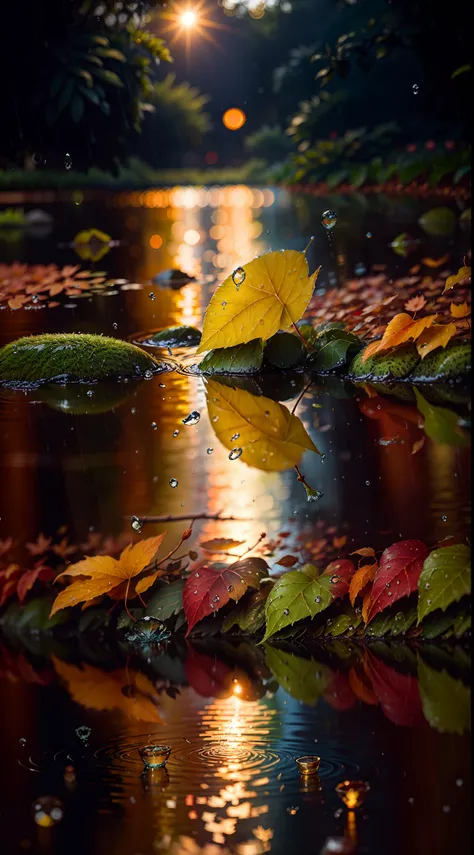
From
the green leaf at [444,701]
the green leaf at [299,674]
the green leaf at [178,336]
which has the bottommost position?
the green leaf at [444,701]

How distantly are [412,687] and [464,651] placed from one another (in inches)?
9.4

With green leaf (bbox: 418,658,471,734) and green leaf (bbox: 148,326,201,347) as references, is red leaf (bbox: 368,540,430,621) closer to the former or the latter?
green leaf (bbox: 418,658,471,734)

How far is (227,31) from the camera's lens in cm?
618

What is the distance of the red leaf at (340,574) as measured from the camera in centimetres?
233

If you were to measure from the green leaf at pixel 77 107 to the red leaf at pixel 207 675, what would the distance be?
3.44m

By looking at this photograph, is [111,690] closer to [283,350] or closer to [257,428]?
[257,428]

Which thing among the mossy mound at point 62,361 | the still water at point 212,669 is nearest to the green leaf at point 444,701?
the still water at point 212,669

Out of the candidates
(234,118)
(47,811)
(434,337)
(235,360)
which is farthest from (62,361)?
(234,118)

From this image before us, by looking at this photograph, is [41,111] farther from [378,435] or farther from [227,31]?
[378,435]

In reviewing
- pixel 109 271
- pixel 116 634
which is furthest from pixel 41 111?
pixel 116 634

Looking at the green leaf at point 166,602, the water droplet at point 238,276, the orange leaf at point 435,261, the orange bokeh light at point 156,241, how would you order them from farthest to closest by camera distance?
the orange bokeh light at point 156,241 → the orange leaf at point 435,261 → the water droplet at point 238,276 → the green leaf at point 166,602

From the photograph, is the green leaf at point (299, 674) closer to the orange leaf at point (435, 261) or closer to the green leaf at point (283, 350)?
the green leaf at point (283, 350)

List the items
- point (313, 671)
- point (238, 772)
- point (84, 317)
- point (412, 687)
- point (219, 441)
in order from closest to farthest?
point (238, 772) → point (412, 687) → point (313, 671) → point (219, 441) → point (84, 317)

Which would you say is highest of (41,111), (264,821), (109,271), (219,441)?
(41,111)
